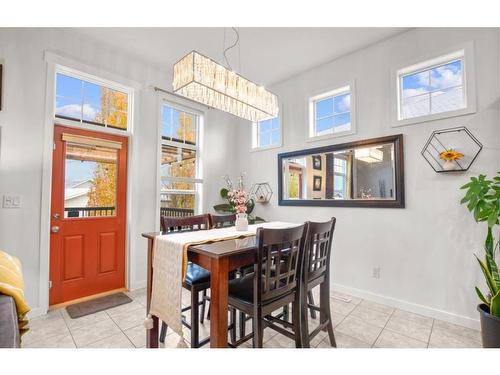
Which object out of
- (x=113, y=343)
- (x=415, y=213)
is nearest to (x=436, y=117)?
(x=415, y=213)

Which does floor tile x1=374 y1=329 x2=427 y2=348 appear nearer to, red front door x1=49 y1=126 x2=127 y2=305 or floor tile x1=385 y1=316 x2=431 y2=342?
floor tile x1=385 y1=316 x2=431 y2=342

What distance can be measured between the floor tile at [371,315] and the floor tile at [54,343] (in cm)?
263

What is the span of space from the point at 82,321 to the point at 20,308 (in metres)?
1.68

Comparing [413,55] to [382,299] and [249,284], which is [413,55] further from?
[249,284]

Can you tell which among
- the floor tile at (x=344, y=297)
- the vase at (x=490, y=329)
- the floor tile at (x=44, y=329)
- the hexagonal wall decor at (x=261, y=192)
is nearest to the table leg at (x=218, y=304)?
the floor tile at (x=44, y=329)

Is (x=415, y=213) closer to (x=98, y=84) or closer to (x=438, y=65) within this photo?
(x=438, y=65)

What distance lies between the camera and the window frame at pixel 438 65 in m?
2.39

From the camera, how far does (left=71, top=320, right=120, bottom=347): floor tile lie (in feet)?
6.84

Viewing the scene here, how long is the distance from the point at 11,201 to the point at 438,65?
462 cm

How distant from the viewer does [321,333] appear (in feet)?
7.28

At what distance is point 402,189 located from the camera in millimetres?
2758

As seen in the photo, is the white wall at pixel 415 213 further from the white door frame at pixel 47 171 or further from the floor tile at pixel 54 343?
the white door frame at pixel 47 171

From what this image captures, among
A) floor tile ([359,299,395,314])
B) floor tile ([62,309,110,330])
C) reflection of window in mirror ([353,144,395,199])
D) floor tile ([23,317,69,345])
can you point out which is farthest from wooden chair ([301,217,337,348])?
floor tile ([23,317,69,345])

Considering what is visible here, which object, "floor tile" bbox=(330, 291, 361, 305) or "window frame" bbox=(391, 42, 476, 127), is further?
"floor tile" bbox=(330, 291, 361, 305)
